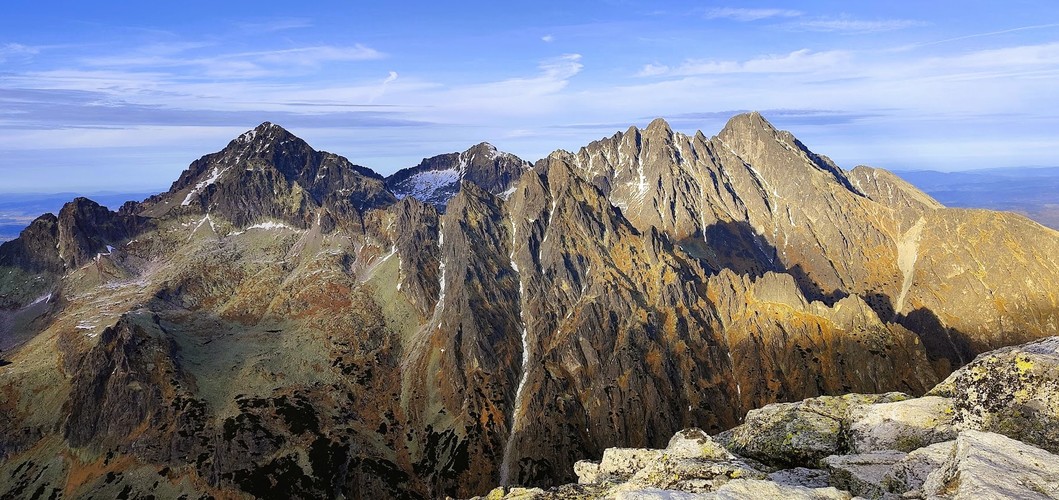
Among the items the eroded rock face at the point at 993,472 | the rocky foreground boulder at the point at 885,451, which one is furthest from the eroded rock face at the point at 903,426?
the eroded rock face at the point at 993,472

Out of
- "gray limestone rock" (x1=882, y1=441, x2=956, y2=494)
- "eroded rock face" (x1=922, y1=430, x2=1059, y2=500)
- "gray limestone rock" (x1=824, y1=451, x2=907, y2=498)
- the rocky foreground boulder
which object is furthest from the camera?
"gray limestone rock" (x1=824, y1=451, x2=907, y2=498)

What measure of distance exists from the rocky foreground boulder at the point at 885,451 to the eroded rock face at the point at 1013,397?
0.20 ft

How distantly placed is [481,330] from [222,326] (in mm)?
91464

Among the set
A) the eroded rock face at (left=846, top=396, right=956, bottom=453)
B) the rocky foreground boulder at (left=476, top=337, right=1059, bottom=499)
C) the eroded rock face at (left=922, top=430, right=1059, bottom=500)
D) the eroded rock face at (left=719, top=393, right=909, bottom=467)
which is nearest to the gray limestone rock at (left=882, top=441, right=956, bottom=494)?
the rocky foreground boulder at (left=476, top=337, right=1059, bottom=499)

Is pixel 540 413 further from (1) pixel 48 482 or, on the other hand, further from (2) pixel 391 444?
(1) pixel 48 482

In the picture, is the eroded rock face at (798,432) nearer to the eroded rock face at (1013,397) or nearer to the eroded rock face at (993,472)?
the eroded rock face at (1013,397)

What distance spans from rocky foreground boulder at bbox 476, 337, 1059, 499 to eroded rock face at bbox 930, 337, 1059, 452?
0.20 feet

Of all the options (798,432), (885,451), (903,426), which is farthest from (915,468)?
(798,432)

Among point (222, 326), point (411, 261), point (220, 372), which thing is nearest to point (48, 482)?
point (220, 372)

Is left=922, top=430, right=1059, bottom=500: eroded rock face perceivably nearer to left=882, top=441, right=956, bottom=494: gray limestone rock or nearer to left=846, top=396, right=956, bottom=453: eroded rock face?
left=882, top=441, right=956, bottom=494: gray limestone rock

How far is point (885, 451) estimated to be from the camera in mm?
32781

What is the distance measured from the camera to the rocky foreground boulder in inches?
963

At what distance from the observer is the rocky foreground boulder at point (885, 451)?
2447cm

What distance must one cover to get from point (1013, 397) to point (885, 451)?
7730 mm
